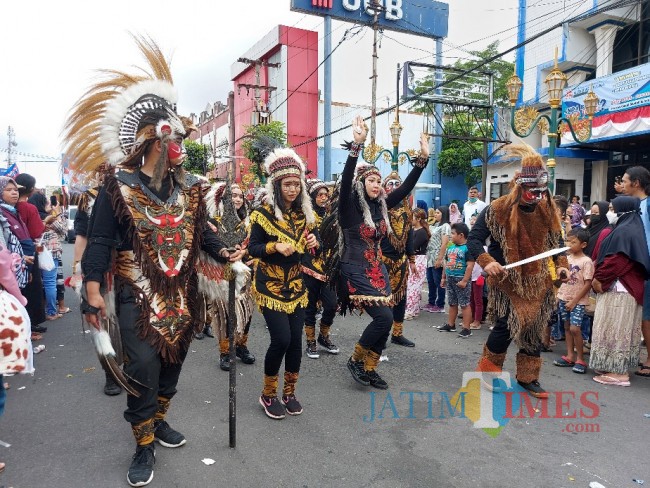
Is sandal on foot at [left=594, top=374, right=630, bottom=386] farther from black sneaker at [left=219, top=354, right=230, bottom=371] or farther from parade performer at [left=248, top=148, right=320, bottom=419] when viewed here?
black sneaker at [left=219, top=354, right=230, bottom=371]

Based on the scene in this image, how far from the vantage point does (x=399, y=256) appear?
5488mm

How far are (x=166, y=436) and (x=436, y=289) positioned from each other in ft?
18.7

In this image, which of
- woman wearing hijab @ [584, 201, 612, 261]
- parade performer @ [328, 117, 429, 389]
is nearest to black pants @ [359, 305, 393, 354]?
parade performer @ [328, 117, 429, 389]

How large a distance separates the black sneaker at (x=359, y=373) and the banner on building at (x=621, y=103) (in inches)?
458

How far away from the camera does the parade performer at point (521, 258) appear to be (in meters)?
4.01

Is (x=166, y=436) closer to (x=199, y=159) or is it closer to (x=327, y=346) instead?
(x=327, y=346)

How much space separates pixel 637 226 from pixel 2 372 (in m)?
5.20

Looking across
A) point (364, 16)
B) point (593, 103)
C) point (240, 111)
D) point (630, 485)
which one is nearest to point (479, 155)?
point (364, 16)

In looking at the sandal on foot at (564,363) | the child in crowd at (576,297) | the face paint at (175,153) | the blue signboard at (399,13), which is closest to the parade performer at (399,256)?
the sandal on foot at (564,363)

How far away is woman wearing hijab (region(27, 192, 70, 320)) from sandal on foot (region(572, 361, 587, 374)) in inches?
255

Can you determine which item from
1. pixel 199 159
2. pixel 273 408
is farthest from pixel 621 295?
pixel 199 159

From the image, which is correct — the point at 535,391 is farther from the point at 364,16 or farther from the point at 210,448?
the point at 364,16

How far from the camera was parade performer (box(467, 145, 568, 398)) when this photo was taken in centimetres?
401

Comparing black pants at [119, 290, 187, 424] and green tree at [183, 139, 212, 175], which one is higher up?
green tree at [183, 139, 212, 175]
